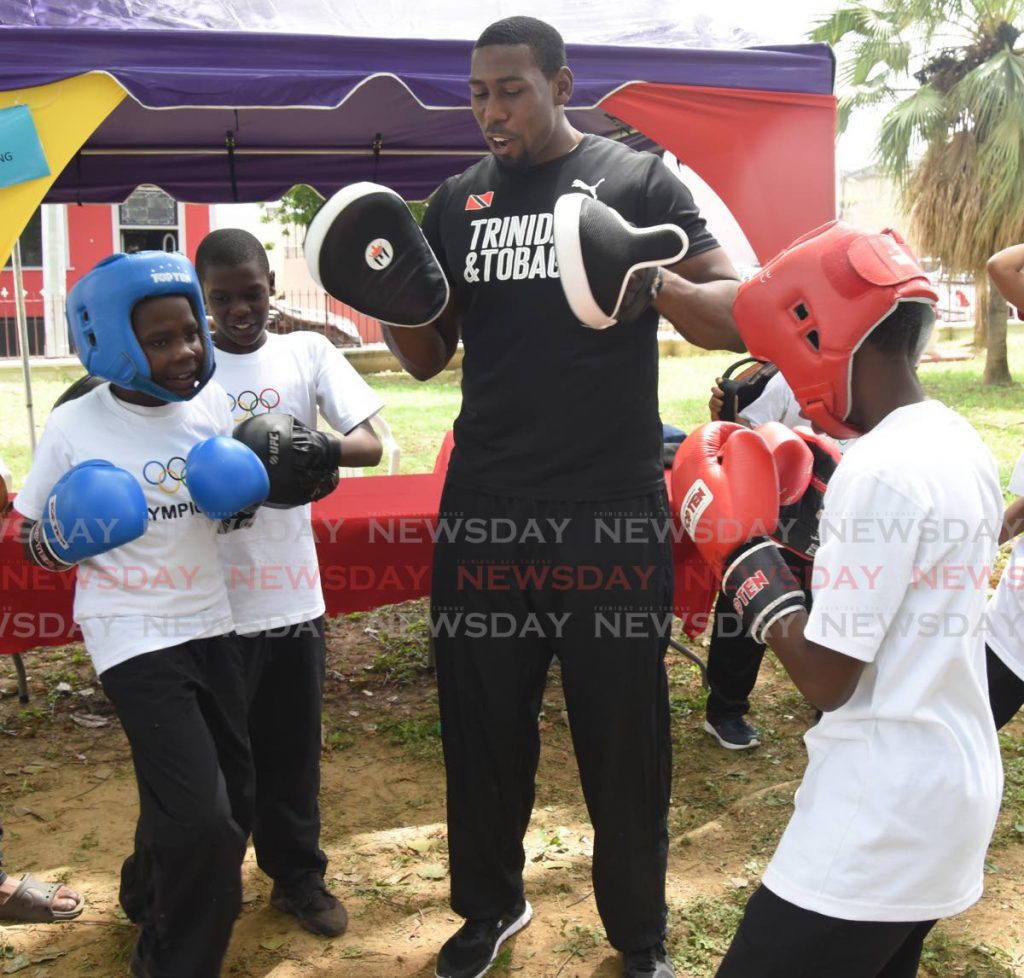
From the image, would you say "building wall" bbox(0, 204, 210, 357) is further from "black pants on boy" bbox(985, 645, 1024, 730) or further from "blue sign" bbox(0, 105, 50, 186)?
"black pants on boy" bbox(985, 645, 1024, 730)

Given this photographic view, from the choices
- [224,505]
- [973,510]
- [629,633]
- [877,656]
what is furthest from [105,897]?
[973,510]

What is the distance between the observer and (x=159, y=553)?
233 cm

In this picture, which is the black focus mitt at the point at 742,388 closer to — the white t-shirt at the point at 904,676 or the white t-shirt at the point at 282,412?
the white t-shirt at the point at 282,412

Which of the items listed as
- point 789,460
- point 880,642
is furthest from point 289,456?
point 880,642

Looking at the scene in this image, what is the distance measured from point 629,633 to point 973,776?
36.8 inches

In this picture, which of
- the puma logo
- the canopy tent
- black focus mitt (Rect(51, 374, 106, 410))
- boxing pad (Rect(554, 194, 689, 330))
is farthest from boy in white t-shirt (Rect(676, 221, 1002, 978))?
the canopy tent

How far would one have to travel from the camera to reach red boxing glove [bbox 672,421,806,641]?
164 centimetres

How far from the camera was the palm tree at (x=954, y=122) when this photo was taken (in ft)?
42.6

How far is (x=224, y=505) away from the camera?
2.27 meters

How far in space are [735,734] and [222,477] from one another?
2379 millimetres

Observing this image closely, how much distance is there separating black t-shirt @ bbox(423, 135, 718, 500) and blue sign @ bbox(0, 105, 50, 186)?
1704mm

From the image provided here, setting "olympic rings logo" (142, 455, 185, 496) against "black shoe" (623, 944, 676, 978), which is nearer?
"olympic rings logo" (142, 455, 185, 496)

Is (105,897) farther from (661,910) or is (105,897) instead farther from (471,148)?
(471,148)

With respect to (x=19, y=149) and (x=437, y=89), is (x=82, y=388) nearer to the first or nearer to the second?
(x=19, y=149)
